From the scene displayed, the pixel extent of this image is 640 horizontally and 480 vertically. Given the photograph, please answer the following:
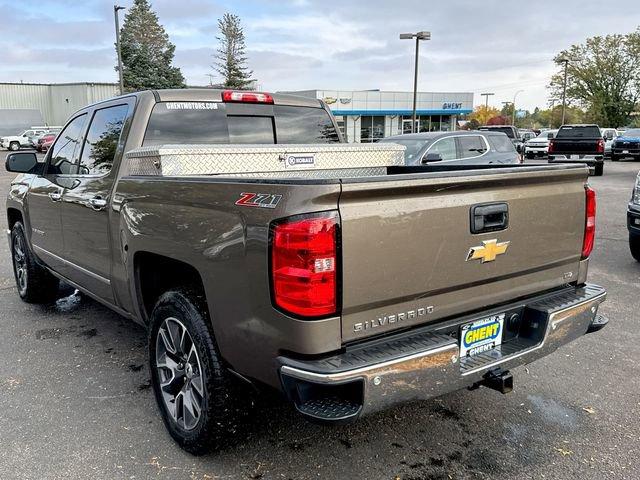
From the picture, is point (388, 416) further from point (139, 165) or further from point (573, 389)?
point (139, 165)

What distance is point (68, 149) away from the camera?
15.3 feet

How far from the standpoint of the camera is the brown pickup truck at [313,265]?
2.21m

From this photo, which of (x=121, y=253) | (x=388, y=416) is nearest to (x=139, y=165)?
(x=121, y=253)

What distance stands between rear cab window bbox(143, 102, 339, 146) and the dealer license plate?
2263 mm

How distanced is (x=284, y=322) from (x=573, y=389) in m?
2.45

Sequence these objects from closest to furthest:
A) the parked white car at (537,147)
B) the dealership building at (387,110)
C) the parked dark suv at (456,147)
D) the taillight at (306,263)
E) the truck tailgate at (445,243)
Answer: the taillight at (306,263) → the truck tailgate at (445,243) → the parked dark suv at (456,147) → the parked white car at (537,147) → the dealership building at (387,110)

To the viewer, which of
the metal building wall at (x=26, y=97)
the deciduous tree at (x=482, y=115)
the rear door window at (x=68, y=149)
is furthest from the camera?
the deciduous tree at (x=482, y=115)

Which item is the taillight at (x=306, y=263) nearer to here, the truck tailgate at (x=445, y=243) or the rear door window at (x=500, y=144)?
the truck tailgate at (x=445, y=243)

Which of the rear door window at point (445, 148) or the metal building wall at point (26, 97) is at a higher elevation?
the metal building wall at point (26, 97)

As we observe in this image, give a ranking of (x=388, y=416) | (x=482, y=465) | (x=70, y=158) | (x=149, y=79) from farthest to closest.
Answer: (x=149, y=79)
(x=70, y=158)
(x=388, y=416)
(x=482, y=465)

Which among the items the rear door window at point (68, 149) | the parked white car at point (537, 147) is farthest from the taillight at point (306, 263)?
the parked white car at point (537, 147)

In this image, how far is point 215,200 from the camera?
2.52 meters

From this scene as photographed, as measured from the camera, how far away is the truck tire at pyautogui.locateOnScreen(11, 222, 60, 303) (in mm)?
5441

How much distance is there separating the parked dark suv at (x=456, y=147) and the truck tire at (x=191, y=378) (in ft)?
25.1
